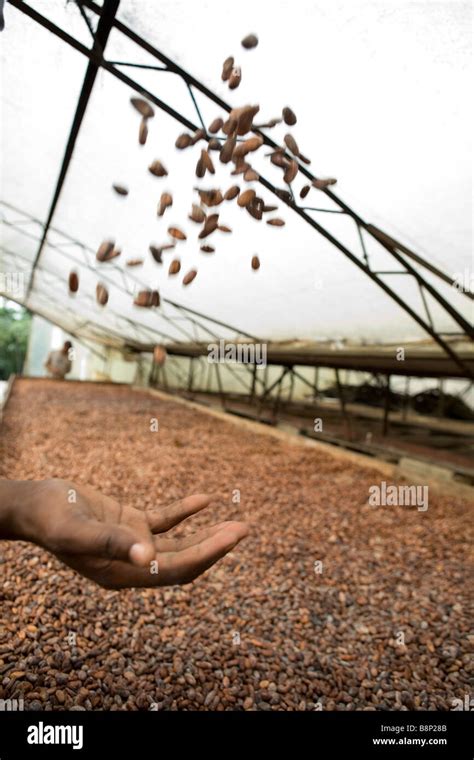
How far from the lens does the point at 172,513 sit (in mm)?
1354

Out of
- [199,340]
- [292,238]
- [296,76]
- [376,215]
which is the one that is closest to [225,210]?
[292,238]

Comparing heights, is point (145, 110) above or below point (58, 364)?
above

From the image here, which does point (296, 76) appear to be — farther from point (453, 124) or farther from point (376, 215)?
point (376, 215)

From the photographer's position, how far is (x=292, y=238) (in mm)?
4926

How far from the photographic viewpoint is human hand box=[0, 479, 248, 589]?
3.37 ft

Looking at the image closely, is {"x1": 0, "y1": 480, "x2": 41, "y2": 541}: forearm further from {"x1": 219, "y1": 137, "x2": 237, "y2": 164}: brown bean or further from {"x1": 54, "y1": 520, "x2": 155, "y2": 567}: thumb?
{"x1": 219, "y1": 137, "x2": 237, "y2": 164}: brown bean

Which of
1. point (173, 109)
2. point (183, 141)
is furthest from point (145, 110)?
point (173, 109)

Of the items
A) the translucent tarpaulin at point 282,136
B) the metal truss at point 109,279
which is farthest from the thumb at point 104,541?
the metal truss at point 109,279

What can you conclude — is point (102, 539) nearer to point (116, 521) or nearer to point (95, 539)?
point (95, 539)

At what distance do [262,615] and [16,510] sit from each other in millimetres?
1344

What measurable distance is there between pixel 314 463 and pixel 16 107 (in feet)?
13.8

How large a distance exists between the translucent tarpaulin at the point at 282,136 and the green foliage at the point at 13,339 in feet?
55.6

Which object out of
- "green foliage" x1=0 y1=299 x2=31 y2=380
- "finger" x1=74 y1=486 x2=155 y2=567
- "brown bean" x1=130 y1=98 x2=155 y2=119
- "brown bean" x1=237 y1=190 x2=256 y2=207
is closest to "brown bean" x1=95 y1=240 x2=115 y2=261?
"brown bean" x1=130 y1=98 x2=155 y2=119
